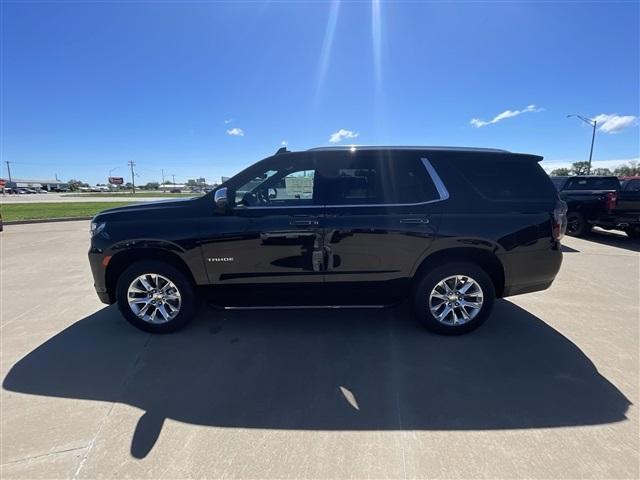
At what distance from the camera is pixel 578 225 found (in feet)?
32.3

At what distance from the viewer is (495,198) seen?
11.1 ft

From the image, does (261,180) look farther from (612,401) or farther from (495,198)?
(612,401)

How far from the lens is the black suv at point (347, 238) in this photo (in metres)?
3.30

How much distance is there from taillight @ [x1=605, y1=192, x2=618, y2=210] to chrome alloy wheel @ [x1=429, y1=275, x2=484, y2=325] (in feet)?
27.3

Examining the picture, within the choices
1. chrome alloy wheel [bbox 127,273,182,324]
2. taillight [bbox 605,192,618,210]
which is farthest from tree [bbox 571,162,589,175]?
chrome alloy wheel [bbox 127,273,182,324]

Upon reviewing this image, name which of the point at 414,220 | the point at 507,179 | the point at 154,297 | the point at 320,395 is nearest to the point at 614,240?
the point at 507,179

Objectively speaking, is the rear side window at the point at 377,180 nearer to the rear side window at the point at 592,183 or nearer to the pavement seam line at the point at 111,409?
the pavement seam line at the point at 111,409

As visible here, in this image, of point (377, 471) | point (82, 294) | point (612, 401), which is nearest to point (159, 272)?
point (82, 294)

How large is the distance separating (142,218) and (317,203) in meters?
1.81

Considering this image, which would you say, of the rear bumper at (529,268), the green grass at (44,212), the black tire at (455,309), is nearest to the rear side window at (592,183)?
the rear bumper at (529,268)

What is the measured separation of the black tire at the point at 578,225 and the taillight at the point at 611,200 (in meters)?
0.89

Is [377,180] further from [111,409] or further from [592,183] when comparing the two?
[592,183]

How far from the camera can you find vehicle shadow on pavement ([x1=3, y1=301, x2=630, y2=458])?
2.34 m

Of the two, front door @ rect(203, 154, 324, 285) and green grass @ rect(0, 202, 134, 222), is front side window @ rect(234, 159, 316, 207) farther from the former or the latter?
green grass @ rect(0, 202, 134, 222)
